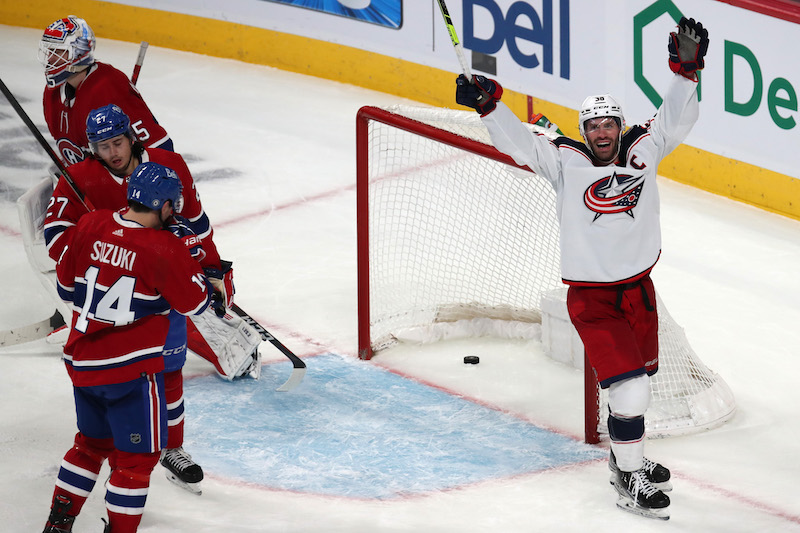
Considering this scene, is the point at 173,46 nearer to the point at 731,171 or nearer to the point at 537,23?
the point at 537,23

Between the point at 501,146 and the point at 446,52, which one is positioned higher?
the point at 501,146

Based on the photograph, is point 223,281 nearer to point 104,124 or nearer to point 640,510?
point 104,124

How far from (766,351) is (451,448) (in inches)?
56.7

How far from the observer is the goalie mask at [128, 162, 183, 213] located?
3.33 meters

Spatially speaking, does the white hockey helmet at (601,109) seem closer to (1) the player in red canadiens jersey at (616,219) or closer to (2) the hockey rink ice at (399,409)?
(1) the player in red canadiens jersey at (616,219)

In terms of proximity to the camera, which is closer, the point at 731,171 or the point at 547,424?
the point at 547,424

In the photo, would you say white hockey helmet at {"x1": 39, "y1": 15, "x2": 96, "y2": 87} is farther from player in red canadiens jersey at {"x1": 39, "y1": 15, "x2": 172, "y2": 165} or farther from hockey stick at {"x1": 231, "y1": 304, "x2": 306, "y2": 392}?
hockey stick at {"x1": 231, "y1": 304, "x2": 306, "y2": 392}

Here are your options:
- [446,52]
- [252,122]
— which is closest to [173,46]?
[252,122]

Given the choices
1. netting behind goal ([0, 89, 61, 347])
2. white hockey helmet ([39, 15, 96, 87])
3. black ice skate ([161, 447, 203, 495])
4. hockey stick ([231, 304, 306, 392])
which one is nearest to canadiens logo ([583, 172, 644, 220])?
hockey stick ([231, 304, 306, 392])

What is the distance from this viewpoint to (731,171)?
21.0ft

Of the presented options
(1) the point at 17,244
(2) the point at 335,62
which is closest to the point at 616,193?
(1) the point at 17,244

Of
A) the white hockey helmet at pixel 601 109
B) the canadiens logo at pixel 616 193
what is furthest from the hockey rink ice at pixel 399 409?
the white hockey helmet at pixel 601 109

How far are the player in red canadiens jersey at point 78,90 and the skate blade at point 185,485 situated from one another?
43.6 inches

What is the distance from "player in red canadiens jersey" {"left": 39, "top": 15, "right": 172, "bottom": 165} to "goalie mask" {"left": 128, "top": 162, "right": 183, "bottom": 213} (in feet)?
3.31
